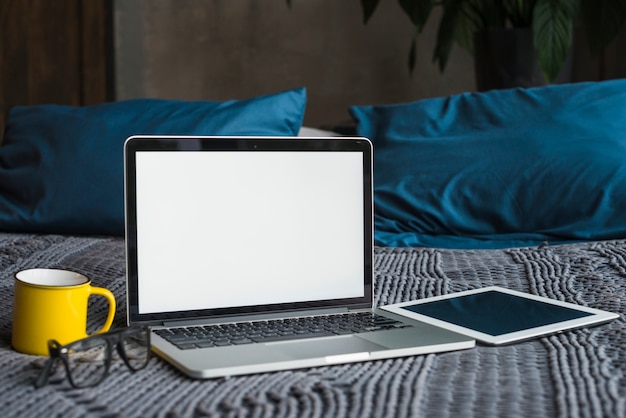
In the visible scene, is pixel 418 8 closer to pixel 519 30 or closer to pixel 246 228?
pixel 519 30

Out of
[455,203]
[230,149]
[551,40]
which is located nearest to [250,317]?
[230,149]

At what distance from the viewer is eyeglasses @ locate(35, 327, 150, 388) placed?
0.64 meters

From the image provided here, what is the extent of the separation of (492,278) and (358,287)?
29 cm

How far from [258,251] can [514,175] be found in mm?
731

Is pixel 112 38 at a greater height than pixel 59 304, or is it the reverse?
pixel 112 38

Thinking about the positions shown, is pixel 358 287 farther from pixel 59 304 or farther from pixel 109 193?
pixel 109 193

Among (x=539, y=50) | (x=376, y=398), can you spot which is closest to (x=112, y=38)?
(x=539, y=50)

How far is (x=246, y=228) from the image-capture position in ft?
2.87

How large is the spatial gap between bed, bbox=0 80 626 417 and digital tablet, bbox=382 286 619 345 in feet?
0.06

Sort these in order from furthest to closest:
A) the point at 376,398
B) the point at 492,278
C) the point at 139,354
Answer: the point at 492,278, the point at 139,354, the point at 376,398

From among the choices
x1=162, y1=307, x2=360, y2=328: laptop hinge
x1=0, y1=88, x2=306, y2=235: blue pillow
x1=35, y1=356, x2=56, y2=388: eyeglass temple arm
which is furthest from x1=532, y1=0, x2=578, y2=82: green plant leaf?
x1=35, y1=356, x2=56, y2=388: eyeglass temple arm

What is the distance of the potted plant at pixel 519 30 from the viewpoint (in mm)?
2084

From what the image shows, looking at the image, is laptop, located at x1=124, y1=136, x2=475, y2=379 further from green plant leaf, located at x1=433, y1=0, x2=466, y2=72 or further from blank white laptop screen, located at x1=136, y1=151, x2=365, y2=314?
green plant leaf, located at x1=433, y1=0, x2=466, y2=72

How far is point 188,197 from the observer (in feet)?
2.78
